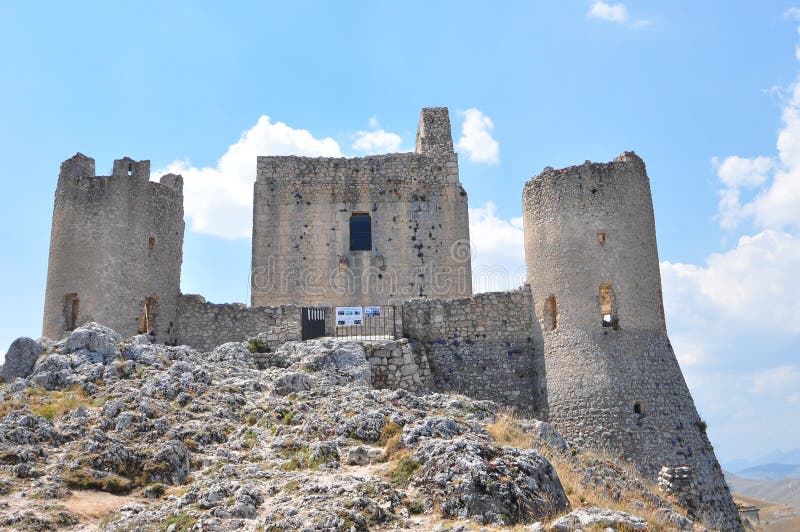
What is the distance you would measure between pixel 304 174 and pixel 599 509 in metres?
15.9

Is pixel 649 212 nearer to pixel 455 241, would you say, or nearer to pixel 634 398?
pixel 634 398

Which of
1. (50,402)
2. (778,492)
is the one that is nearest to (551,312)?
(50,402)

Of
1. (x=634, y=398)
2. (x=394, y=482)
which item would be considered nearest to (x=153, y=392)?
(x=394, y=482)

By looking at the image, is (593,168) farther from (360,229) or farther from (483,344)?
(360,229)

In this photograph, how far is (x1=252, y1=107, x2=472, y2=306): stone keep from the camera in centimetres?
2136

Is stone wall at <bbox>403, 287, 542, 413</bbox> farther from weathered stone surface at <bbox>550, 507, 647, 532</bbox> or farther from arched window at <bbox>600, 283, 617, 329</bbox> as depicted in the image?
weathered stone surface at <bbox>550, 507, 647, 532</bbox>

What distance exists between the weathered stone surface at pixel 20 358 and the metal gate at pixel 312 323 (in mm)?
6129

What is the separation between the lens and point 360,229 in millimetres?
22047

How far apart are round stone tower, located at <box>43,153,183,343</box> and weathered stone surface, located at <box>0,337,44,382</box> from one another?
389cm

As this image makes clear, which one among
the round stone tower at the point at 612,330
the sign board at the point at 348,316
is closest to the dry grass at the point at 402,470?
the round stone tower at the point at 612,330

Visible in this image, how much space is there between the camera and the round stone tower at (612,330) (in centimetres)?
1571

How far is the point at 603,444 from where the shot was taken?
1571 cm

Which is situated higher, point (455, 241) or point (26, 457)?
point (455, 241)

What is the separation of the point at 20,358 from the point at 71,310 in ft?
15.4
